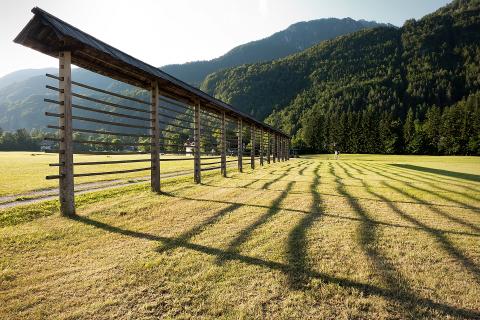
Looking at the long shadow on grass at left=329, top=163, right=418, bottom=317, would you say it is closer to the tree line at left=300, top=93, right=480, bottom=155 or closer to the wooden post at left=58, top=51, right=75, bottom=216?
the wooden post at left=58, top=51, right=75, bottom=216

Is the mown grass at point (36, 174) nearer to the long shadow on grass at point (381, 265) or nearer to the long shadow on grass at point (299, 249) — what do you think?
the long shadow on grass at point (299, 249)

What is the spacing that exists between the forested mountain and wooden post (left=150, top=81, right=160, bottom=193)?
7592 cm

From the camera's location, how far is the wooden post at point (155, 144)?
25.9 ft

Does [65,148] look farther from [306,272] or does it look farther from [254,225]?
[306,272]

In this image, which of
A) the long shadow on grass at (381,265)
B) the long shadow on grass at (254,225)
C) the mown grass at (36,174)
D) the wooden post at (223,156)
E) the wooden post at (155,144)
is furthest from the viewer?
the wooden post at (223,156)

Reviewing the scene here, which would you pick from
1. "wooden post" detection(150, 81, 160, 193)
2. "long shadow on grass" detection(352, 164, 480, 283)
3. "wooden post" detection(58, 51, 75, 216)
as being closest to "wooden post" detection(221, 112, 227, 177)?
"wooden post" detection(150, 81, 160, 193)

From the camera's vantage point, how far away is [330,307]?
2.13 metres

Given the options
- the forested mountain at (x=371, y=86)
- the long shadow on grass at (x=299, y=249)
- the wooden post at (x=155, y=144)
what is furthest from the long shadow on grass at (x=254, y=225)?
the forested mountain at (x=371, y=86)

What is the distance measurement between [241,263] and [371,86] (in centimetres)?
16004

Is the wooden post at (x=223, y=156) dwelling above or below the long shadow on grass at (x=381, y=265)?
above

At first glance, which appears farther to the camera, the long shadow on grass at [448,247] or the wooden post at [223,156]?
the wooden post at [223,156]

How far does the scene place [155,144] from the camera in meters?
8.11

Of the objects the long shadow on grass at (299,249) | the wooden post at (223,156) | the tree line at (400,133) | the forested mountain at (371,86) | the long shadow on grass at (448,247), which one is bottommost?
the long shadow on grass at (448,247)

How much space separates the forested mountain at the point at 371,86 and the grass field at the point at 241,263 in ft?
254
